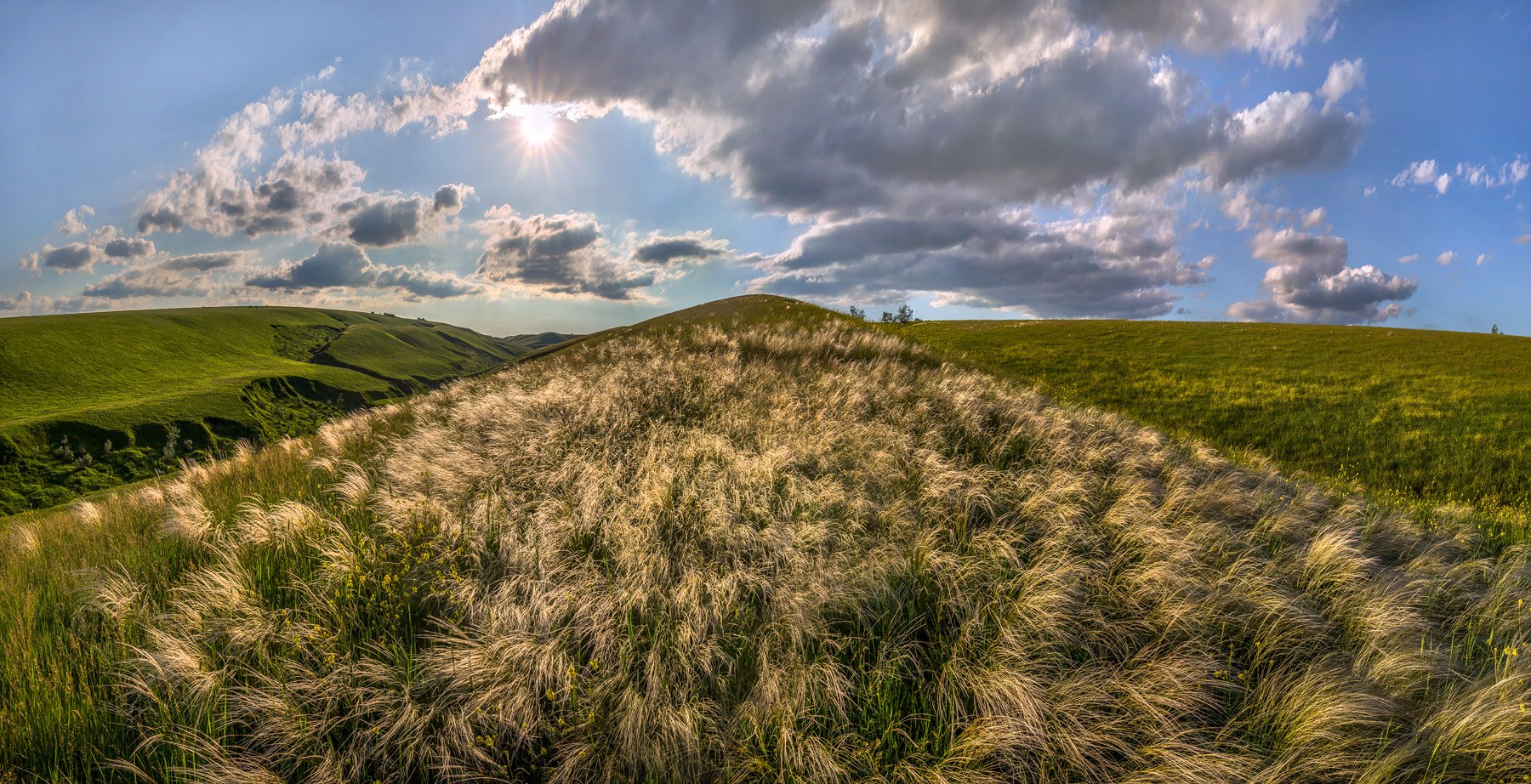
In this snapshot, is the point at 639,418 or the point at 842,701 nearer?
the point at 842,701

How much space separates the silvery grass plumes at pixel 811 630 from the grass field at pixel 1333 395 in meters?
7.34

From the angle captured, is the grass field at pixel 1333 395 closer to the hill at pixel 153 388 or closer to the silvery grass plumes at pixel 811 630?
the silvery grass plumes at pixel 811 630

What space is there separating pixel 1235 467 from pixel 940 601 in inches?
337

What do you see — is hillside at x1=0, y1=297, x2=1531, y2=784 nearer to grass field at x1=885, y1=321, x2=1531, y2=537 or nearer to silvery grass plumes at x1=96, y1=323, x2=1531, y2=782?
silvery grass plumes at x1=96, y1=323, x2=1531, y2=782

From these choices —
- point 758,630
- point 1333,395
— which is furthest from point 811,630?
point 1333,395

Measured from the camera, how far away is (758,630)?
12.5ft

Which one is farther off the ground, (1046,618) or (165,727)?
(1046,618)

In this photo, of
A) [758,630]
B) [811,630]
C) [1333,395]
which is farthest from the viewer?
[1333,395]

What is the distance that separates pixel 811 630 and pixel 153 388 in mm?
113379

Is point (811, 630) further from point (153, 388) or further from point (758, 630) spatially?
point (153, 388)

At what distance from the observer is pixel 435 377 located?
134m

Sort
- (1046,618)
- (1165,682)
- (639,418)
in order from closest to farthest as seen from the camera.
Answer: (1165,682), (1046,618), (639,418)

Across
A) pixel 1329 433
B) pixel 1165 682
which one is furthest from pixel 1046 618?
pixel 1329 433

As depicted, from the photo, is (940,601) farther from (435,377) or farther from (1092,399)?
(435,377)
